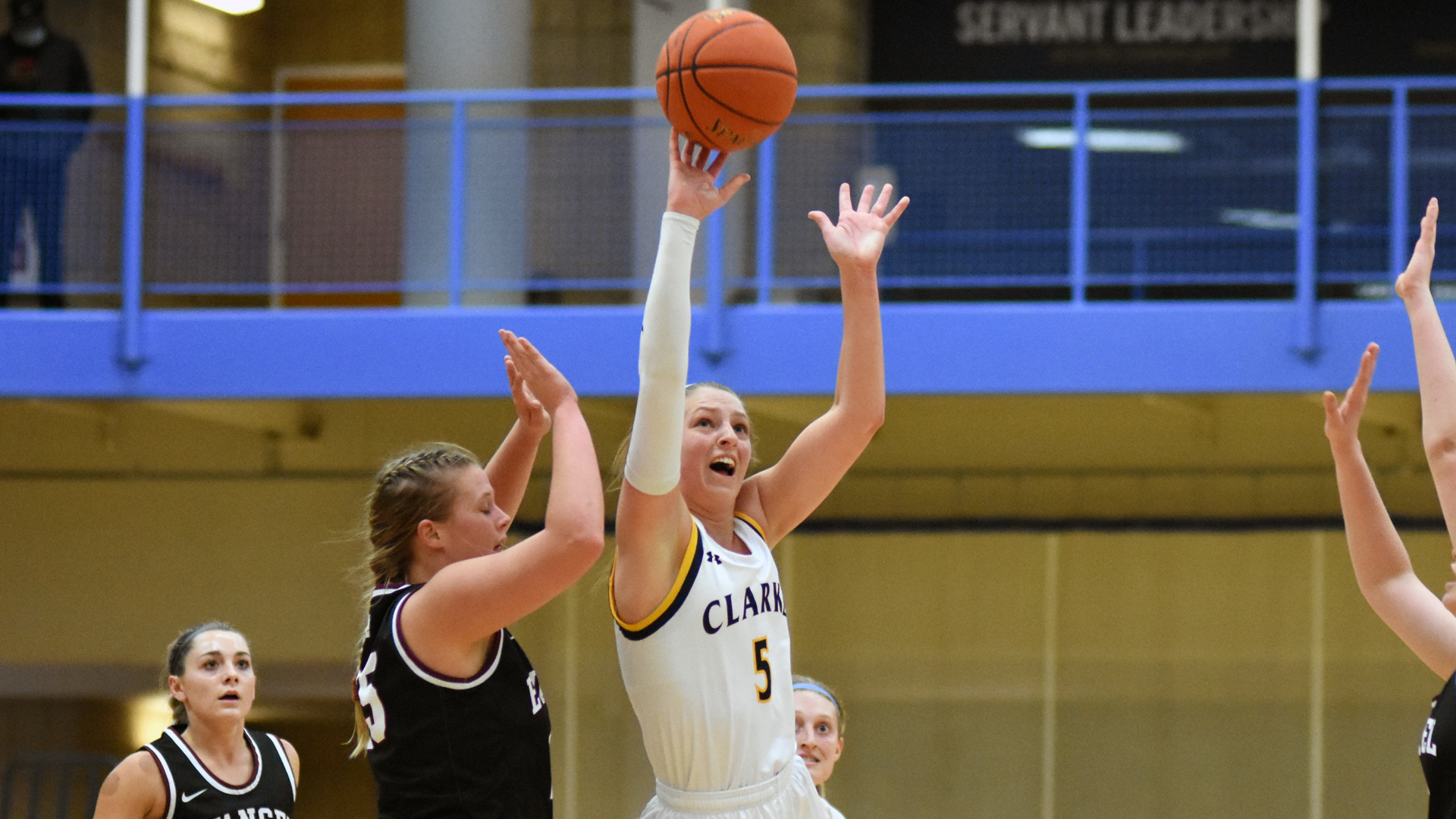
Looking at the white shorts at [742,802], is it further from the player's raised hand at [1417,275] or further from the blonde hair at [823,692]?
the player's raised hand at [1417,275]

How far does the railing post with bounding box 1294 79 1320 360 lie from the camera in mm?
7258

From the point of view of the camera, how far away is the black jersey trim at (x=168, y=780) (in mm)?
4379

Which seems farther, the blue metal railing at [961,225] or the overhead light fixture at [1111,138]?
the overhead light fixture at [1111,138]

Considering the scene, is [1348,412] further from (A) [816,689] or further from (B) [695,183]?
(A) [816,689]

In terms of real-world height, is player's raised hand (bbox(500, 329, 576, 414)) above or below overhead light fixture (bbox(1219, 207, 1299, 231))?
below

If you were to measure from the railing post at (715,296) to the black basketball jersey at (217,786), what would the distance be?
3.33m

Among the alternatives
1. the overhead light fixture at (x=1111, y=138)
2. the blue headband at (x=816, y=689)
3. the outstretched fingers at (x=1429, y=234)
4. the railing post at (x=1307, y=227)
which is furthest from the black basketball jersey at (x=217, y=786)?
the overhead light fixture at (x=1111, y=138)

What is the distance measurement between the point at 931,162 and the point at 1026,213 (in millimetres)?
515

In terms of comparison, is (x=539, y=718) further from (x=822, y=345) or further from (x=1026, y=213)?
(x=1026, y=213)

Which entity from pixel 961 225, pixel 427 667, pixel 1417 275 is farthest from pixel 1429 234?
pixel 961 225

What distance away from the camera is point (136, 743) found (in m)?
9.70

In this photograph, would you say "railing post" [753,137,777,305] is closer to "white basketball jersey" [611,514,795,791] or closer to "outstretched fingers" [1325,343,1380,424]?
"outstretched fingers" [1325,343,1380,424]

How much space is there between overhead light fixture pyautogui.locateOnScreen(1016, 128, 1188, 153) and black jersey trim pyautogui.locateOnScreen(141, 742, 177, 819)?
5.79 meters

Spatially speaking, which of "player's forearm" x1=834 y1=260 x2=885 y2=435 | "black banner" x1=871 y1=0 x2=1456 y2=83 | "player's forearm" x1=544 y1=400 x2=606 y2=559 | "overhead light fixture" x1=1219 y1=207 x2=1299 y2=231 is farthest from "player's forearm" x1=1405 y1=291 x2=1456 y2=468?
"black banner" x1=871 y1=0 x2=1456 y2=83
